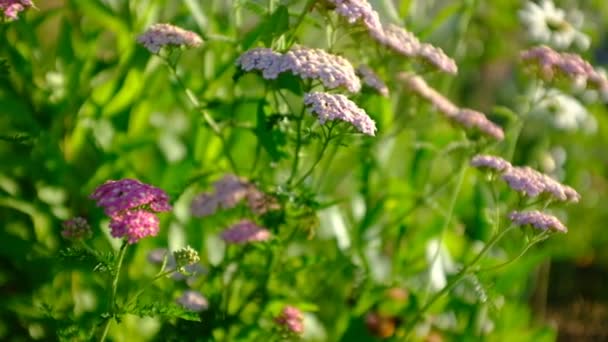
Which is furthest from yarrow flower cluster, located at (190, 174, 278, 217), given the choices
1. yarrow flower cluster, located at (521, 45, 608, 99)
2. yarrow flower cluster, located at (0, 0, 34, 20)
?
yarrow flower cluster, located at (521, 45, 608, 99)

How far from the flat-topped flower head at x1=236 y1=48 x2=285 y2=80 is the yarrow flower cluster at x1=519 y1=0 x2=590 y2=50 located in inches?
56.1

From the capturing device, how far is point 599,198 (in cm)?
521

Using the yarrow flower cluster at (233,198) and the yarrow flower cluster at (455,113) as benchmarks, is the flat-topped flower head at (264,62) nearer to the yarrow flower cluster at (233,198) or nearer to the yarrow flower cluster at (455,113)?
the yarrow flower cluster at (233,198)

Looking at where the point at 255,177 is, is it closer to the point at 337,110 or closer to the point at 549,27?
the point at 337,110

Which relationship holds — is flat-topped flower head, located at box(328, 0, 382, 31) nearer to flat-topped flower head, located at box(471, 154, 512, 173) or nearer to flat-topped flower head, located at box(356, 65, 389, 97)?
flat-topped flower head, located at box(356, 65, 389, 97)

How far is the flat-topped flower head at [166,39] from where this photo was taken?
1.65 meters

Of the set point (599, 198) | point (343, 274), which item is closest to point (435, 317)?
point (343, 274)

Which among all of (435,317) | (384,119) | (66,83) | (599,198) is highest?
(66,83)

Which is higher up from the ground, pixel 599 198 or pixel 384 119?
pixel 384 119

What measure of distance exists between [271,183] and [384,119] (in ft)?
1.65

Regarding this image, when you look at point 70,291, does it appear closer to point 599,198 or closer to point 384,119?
point 384,119

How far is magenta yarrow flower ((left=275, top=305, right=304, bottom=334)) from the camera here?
178cm

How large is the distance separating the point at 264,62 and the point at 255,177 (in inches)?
18.7

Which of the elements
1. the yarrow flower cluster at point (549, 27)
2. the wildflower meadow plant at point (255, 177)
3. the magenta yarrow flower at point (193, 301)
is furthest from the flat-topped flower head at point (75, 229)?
the yarrow flower cluster at point (549, 27)
